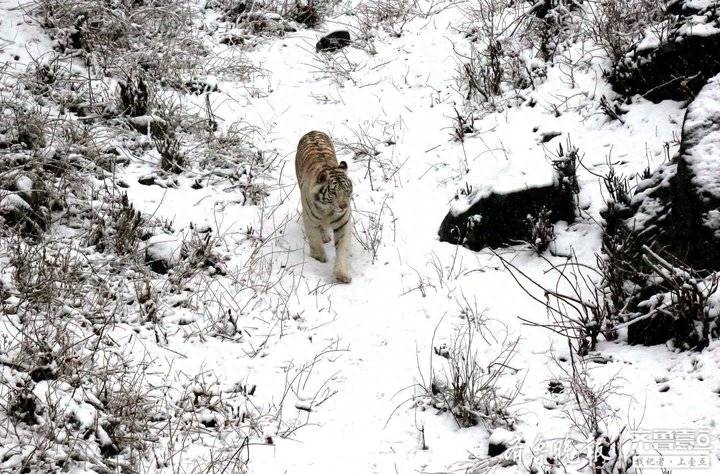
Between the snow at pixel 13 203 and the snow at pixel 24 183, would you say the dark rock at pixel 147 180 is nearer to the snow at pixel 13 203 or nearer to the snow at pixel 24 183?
the snow at pixel 24 183

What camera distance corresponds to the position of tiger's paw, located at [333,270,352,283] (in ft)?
19.3

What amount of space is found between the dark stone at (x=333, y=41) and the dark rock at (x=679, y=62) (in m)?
4.21

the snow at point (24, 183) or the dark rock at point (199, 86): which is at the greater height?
the dark rock at point (199, 86)

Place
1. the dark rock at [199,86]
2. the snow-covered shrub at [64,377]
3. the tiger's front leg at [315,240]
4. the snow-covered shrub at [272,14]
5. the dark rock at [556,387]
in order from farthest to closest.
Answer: the snow-covered shrub at [272,14], the dark rock at [199,86], the tiger's front leg at [315,240], the dark rock at [556,387], the snow-covered shrub at [64,377]

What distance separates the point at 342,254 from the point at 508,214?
→ 4.97 ft

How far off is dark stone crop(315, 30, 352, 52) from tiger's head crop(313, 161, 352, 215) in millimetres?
4334

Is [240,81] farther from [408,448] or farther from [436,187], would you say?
A: [408,448]

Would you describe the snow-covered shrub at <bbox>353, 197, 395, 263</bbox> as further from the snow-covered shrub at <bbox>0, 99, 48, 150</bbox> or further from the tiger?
the snow-covered shrub at <bbox>0, 99, 48, 150</bbox>

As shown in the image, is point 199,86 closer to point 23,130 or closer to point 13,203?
point 23,130

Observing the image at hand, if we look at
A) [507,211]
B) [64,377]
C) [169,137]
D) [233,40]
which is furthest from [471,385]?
[233,40]

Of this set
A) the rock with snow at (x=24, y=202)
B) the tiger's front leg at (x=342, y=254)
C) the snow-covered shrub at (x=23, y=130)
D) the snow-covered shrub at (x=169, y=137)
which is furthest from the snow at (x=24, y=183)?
the tiger's front leg at (x=342, y=254)

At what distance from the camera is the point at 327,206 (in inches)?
234

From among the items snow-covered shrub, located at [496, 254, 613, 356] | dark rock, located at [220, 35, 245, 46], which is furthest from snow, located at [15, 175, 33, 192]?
dark rock, located at [220, 35, 245, 46]

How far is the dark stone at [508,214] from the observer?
231 inches
